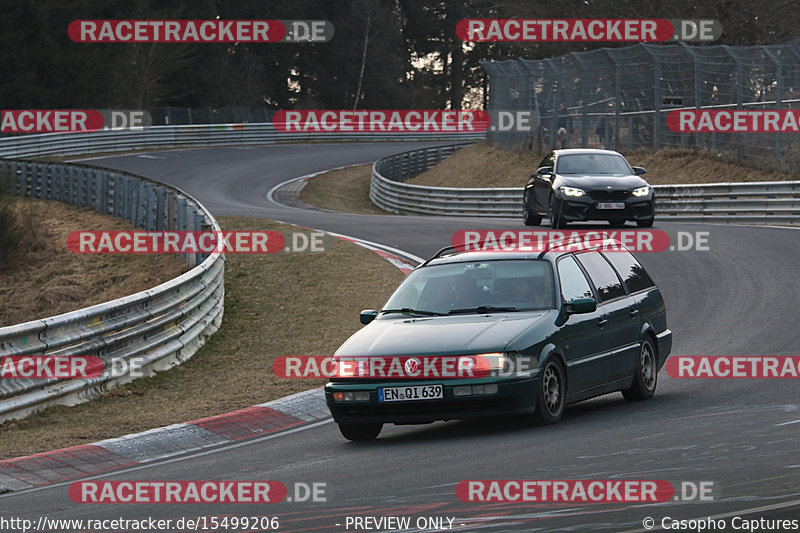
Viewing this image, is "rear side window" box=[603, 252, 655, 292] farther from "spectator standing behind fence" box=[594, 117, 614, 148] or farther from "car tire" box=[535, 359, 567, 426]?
"spectator standing behind fence" box=[594, 117, 614, 148]

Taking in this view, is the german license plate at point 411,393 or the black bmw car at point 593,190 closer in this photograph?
the german license plate at point 411,393

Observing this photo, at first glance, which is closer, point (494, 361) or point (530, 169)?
point (494, 361)

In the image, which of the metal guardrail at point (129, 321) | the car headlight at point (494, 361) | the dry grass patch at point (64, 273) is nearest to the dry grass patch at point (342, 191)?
the metal guardrail at point (129, 321)

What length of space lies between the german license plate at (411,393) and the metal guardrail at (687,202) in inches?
725

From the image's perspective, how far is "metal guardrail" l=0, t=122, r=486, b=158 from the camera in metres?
53.6

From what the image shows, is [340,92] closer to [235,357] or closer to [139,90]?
[139,90]

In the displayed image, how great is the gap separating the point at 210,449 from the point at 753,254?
12261 millimetres

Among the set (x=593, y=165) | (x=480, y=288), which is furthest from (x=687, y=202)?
(x=480, y=288)

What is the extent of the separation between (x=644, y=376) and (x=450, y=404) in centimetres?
255

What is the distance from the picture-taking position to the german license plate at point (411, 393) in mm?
9180

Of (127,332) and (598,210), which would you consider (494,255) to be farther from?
(598,210)

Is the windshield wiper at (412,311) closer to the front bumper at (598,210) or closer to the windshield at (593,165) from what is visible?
the front bumper at (598,210)

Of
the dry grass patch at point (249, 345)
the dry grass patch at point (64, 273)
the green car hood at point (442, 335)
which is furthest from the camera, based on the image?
the dry grass patch at point (64, 273)

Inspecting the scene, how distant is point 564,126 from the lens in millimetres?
39094
